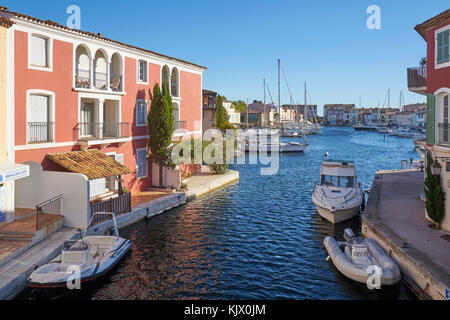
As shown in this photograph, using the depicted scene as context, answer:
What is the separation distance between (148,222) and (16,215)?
6738 mm

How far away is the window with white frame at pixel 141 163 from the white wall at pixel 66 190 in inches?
342

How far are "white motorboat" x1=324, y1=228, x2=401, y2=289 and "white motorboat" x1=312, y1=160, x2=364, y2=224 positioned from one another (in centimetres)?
532

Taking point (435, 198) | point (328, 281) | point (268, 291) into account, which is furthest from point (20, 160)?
point (435, 198)

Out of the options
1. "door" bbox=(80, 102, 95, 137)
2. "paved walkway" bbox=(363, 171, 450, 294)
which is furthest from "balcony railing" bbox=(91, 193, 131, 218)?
"paved walkway" bbox=(363, 171, 450, 294)

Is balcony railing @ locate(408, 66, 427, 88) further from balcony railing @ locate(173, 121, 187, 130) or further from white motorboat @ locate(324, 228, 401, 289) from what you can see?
balcony railing @ locate(173, 121, 187, 130)

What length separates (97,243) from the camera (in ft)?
55.7

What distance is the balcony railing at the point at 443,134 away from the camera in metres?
17.7

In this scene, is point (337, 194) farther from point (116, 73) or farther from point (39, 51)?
point (39, 51)

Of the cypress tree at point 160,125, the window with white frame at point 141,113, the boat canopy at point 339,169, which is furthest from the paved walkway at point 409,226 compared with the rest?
the window with white frame at point 141,113

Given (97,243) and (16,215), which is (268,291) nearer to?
(97,243)

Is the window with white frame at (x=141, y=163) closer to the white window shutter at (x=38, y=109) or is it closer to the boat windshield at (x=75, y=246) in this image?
the white window shutter at (x=38, y=109)

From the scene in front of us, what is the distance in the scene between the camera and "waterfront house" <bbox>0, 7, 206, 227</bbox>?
18.5 meters

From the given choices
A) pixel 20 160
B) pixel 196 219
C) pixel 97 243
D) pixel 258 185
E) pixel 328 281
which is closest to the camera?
pixel 328 281

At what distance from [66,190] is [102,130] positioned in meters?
6.00
